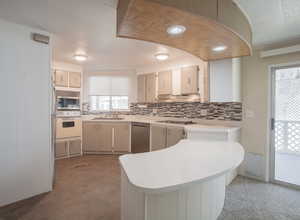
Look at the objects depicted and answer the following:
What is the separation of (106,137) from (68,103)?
131 centimetres

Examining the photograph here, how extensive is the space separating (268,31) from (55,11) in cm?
277

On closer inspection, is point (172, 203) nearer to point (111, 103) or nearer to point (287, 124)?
point (287, 124)

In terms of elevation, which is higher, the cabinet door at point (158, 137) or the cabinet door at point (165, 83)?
the cabinet door at point (165, 83)

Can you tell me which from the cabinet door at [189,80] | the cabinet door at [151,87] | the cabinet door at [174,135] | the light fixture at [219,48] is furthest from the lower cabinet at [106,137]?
the light fixture at [219,48]

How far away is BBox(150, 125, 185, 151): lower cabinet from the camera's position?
3166 millimetres

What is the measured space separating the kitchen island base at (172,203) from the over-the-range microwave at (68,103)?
361 cm

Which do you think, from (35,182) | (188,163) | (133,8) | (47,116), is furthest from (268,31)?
(35,182)

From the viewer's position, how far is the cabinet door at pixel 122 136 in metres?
4.47

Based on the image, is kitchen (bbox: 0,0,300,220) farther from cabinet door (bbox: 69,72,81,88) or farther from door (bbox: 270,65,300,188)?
cabinet door (bbox: 69,72,81,88)

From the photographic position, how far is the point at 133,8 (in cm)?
132

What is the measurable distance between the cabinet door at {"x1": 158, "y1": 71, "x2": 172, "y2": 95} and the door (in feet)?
6.40

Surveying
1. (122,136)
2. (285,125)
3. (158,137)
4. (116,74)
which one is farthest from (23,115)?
(285,125)

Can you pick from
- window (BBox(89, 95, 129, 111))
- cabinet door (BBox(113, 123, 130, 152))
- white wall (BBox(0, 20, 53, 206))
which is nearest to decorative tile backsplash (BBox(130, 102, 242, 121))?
window (BBox(89, 95, 129, 111))

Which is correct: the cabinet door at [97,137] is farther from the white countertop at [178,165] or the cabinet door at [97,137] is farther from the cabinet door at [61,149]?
the white countertop at [178,165]
